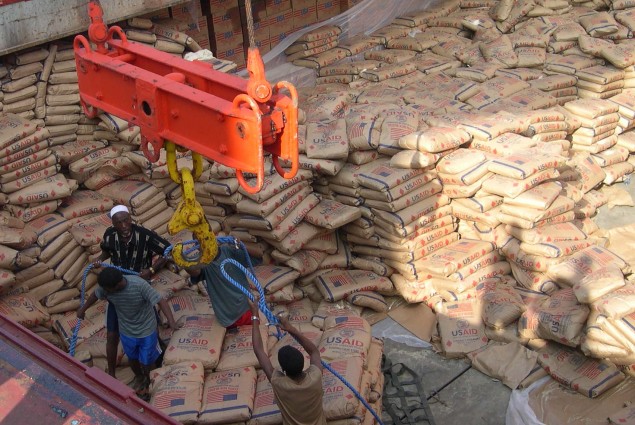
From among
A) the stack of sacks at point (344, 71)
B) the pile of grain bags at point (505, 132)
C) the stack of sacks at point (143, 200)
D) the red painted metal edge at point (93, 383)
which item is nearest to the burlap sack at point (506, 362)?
the pile of grain bags at point (505, 132)

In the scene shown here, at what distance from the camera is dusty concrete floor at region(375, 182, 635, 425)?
6594 mm

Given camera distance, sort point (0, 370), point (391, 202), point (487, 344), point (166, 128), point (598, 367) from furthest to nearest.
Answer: point (391, 202) < point (487, 344) < point (598, 367) < point (166, 128) < point (0, 370)

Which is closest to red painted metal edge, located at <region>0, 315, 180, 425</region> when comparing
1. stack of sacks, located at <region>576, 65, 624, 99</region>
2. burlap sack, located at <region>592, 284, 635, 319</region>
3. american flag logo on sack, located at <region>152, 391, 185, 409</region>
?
american flag logo on sack, located at <region>152, 391, 185, 409</region>

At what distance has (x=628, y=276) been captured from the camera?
7711mm

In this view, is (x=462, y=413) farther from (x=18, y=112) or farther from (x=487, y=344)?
(x=18, y=112)

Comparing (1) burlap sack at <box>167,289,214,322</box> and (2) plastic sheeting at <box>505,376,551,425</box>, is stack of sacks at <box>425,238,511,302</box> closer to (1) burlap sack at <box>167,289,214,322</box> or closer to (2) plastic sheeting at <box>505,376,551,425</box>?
(2) plastic sheeting at <box>505,376,551,425</box>

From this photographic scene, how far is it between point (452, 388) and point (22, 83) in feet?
16.1

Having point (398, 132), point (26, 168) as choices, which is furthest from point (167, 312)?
point (398, 132)

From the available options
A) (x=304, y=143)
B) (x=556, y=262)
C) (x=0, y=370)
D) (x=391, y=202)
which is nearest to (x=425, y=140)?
(x=391, y=202)

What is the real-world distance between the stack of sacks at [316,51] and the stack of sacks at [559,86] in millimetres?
2685

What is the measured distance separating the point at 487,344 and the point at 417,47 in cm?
528

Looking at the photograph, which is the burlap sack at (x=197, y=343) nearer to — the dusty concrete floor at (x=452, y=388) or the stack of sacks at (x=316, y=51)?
the dusty concrete floor at (x=452, y=388)

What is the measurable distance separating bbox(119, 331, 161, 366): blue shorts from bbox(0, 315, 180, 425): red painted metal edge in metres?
1.54

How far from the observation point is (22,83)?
780 cm
